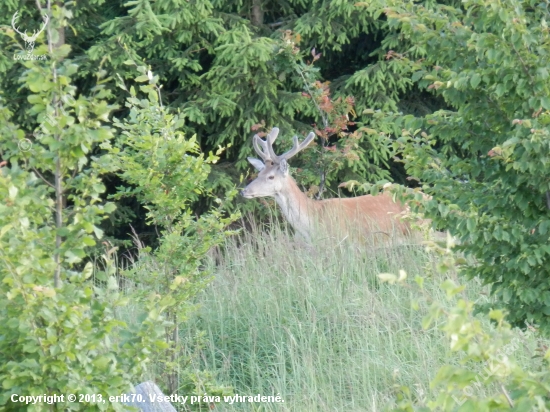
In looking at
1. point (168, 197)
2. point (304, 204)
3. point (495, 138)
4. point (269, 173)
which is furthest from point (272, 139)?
point (495, 138)

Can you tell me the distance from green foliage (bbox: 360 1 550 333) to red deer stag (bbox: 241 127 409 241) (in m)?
4.48

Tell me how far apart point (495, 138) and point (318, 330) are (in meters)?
2.37

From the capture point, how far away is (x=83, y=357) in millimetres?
2832

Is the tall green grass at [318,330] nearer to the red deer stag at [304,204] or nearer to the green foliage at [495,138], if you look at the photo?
the green foliage at [495,138]

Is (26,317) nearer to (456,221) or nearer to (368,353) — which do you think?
(456,221)

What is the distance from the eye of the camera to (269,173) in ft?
30.0

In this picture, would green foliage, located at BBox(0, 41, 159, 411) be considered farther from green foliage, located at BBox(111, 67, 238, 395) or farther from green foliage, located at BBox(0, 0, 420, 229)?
green foliage, located at BBox(0, 0, 420, 229)

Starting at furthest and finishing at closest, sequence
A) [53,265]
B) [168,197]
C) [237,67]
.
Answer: [237,67]
[168,197]
[53,265]

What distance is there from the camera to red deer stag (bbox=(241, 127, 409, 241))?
840cm

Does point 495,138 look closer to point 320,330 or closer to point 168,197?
point 168,197

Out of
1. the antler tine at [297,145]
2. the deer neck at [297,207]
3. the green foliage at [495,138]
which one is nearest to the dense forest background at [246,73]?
the antler tine at [297,145]

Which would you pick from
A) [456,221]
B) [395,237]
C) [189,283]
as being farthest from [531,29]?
[395,237]

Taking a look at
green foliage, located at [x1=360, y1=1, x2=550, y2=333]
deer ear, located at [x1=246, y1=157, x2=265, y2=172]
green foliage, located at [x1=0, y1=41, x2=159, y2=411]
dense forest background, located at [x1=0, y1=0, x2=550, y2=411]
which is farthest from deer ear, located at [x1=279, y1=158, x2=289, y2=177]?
green foliage, located at [x1=0, y1=41, x2=159, y2=411]

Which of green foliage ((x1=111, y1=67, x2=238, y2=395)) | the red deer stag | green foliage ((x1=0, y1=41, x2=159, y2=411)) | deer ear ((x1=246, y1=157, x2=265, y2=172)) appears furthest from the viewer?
deer ear ((x1=246, y1=157, x2=265, y2=172))
